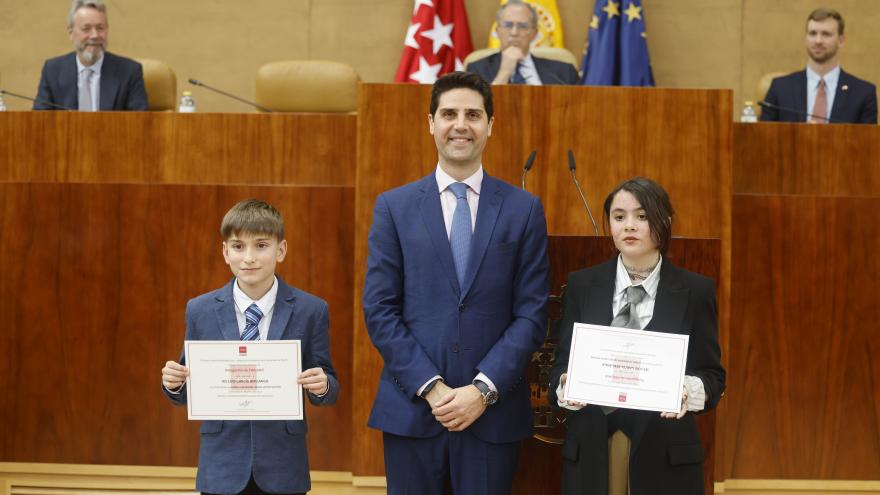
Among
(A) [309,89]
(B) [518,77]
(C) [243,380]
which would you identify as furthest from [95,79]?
(C) [243,380]

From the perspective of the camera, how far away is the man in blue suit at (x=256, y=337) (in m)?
2.85

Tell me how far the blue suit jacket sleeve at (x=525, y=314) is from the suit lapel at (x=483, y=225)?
0.35ft

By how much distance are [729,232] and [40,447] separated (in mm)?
2989

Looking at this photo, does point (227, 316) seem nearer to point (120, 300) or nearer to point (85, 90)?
point (120, 300)

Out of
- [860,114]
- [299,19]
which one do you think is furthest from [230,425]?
[299,19]

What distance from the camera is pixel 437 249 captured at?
2898 mm

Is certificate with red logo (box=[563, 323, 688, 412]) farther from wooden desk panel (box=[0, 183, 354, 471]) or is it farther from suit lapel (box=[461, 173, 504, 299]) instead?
wooden desk panel (box=[0, 183, 354, 471])

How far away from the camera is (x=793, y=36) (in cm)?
717

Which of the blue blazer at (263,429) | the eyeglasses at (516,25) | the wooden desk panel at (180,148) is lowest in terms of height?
the blue blazer at (263,429)

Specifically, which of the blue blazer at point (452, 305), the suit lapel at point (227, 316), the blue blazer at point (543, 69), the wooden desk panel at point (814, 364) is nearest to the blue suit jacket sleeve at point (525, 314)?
the blue blazer at point (452, 305)

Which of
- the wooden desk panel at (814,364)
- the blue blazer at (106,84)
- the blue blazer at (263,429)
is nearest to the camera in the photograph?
the blue blazer at (263,429)

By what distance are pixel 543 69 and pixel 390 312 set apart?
2.77m

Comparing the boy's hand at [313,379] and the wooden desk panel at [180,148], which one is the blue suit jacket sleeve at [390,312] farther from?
the wooden desk panel at [180,148]

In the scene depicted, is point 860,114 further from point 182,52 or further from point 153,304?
point 182,52
